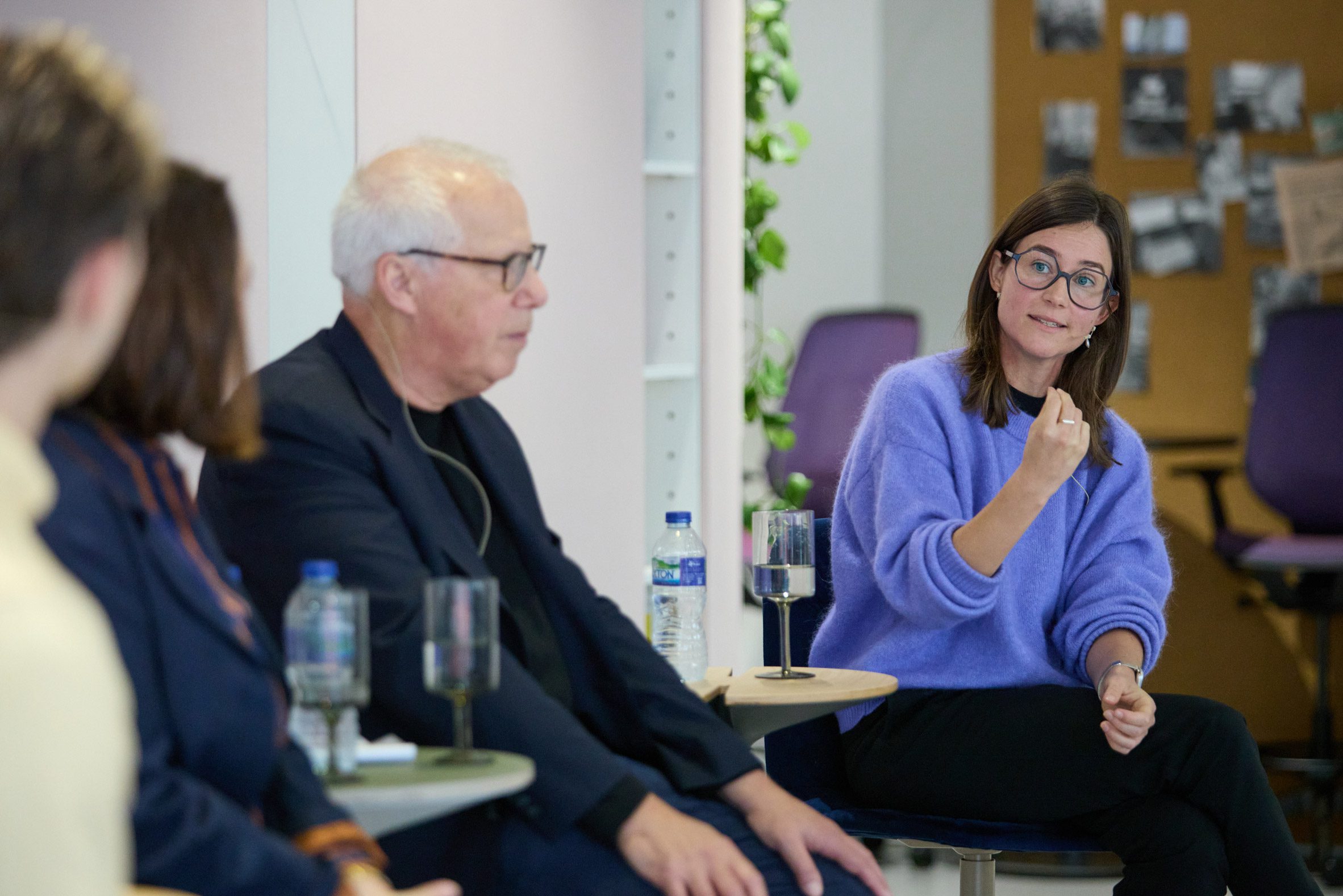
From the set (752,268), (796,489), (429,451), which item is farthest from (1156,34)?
(429,451)

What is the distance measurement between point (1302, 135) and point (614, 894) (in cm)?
440

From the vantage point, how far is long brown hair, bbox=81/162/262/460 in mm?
1157

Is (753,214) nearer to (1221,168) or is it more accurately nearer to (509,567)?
(1221,168)

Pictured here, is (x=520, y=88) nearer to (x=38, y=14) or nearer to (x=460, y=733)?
(x=38, y=14)

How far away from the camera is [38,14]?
264cm

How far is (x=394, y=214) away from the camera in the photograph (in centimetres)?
185

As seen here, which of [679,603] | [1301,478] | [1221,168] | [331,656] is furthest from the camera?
[1221,168]

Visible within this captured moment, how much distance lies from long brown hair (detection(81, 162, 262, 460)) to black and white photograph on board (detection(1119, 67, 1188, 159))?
14.8ft

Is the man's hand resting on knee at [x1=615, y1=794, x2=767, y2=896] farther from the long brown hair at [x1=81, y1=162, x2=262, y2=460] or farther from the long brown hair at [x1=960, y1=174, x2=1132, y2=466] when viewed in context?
the long brown hair at [x1=960, y1=174, x2=1132, y2=466]

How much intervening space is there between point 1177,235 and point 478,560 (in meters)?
3.99

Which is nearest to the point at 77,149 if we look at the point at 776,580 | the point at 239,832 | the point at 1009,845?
the point at 239,832

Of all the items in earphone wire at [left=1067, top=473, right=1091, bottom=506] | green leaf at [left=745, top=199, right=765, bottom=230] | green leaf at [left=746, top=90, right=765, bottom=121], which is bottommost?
earphone wire at [left=1067, top=473, right=1091, bottom=506]

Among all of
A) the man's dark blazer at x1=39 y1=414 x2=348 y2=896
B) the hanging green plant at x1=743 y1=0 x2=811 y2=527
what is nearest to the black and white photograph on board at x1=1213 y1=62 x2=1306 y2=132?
the hanging green plant at x1=743 y1=0 x2=811 y2=527

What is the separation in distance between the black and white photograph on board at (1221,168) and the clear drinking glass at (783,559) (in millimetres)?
3444
